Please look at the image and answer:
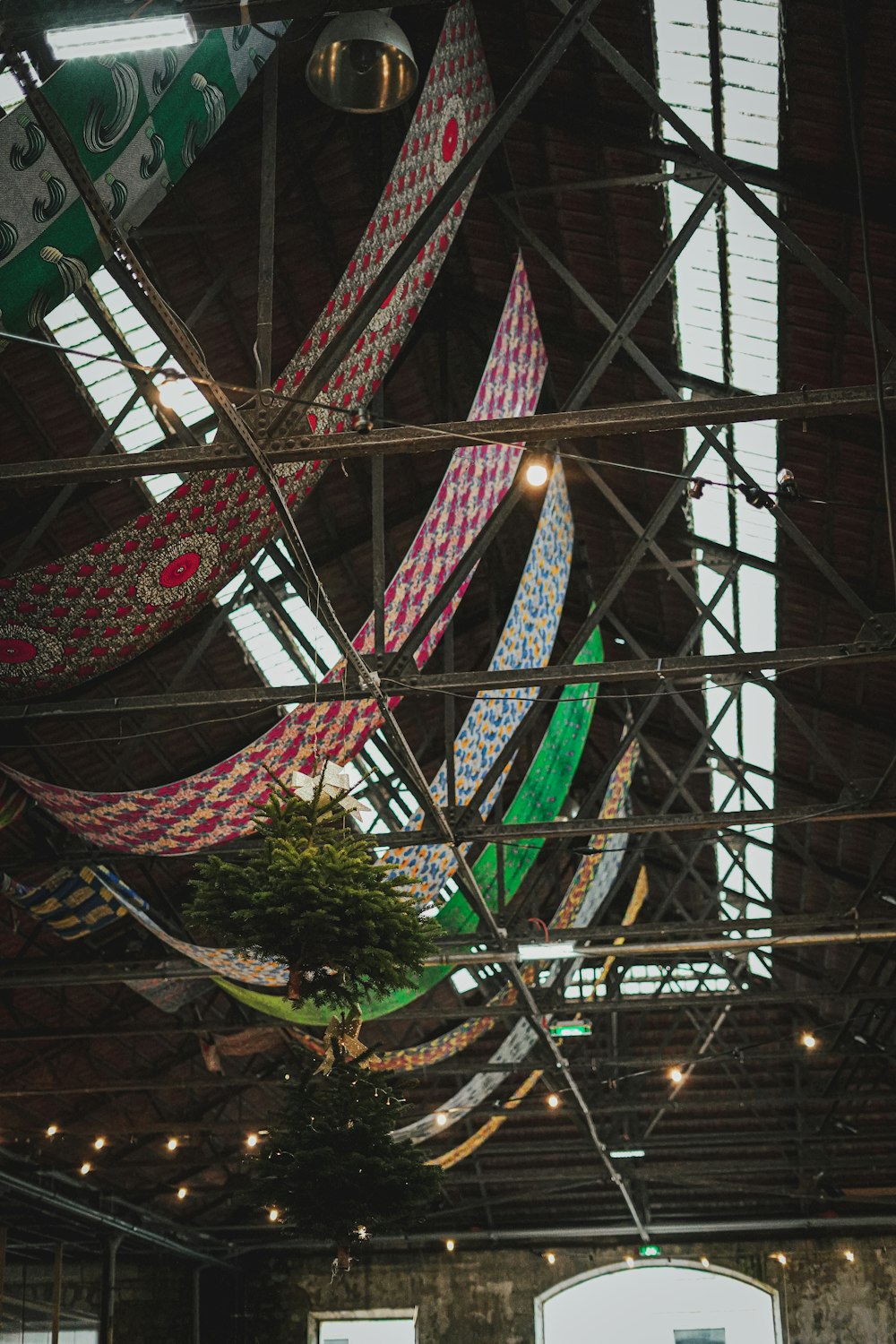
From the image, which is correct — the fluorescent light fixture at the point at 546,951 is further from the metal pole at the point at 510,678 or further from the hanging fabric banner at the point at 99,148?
the hanging fabric banner at the point at 99,148

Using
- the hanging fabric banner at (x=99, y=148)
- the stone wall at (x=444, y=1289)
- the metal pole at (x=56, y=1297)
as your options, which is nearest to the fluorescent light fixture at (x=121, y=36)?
the hanging fabric banner at (x=99, y=148)

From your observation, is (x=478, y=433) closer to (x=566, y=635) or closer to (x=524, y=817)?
(x=524, y=817)

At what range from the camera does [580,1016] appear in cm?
1847

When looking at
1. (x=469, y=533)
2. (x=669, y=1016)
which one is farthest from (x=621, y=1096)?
(x=469, y=533)

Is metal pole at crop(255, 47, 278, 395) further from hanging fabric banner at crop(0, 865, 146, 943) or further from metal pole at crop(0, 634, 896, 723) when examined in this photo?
hanging fabric banner at crop(0, 865, 146, 943)

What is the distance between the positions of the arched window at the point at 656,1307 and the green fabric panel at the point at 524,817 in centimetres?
1253

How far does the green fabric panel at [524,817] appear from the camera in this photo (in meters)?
11.3

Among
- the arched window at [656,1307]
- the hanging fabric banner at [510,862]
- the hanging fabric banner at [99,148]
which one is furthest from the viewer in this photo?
the arched window at [656,1307]

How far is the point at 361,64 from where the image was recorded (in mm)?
5617

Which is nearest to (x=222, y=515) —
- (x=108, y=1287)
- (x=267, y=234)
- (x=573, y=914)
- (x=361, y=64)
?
(x=267, y=234)

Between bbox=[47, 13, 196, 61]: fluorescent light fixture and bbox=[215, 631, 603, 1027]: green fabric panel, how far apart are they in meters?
7.46

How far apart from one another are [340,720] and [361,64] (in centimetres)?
435

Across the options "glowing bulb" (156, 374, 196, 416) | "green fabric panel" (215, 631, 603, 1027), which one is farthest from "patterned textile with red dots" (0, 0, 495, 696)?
"green fabric panel" (215, 631, 603, 1027)

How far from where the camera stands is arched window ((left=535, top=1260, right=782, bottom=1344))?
22.0m
